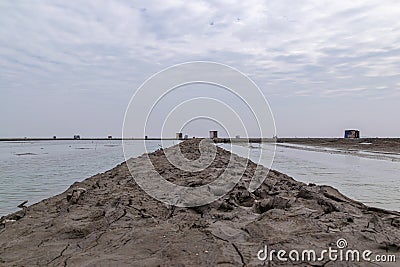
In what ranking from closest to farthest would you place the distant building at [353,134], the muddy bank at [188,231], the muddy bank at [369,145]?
1. the muddy bank at [188,231]
2. the muddy bank at [369,145]
3. the distant building at [353,134]

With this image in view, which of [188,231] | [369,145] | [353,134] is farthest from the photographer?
[353,134]

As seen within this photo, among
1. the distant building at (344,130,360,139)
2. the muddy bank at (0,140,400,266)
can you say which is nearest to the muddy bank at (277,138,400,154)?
the distant building at (344,130,360,139)

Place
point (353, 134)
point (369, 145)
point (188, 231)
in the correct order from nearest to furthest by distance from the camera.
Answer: point (188, 231) → point (369, 145) → point (353, 134)

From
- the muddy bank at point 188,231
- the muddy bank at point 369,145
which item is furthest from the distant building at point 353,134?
the muddy bank at point 188,231

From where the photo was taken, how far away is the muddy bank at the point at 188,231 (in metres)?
4.43

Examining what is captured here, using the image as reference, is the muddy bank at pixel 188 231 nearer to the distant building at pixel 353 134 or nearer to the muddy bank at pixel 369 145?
the muddy bank at pixel 369 145

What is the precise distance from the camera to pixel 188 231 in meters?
5.27

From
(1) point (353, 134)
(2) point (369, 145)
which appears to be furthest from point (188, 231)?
(1) point (353, 134)

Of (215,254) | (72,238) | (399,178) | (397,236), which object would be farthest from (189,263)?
(399,178)

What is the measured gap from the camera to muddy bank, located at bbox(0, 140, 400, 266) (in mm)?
4434

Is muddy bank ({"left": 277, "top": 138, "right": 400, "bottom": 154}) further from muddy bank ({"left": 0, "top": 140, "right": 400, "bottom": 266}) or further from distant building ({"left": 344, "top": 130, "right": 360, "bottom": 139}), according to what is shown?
muddy bank ({"left": 0, "top": 140, "right": 400, "bottom": 266})

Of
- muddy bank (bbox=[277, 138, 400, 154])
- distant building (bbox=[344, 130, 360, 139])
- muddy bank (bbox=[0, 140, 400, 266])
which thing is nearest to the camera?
muddy bank (bbox=[0, 140, 400, 266])

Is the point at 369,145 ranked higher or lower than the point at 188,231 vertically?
higher

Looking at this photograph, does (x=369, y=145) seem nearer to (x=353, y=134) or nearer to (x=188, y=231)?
(x=353, y=134)
